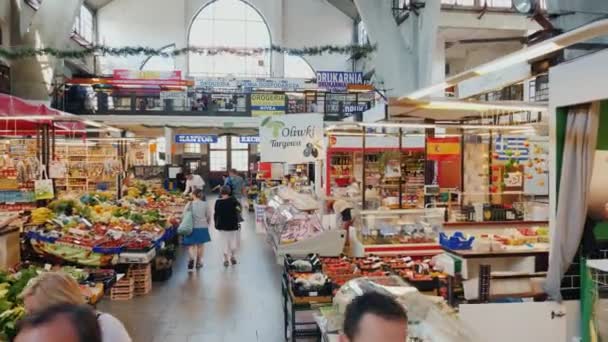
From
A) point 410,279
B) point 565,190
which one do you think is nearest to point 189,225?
point 410,279

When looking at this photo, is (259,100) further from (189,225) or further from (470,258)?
(470,258)

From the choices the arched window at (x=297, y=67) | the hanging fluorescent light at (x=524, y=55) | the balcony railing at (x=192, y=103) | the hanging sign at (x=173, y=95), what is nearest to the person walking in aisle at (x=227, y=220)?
the hanging fluorescent light at (x=524, y=55)

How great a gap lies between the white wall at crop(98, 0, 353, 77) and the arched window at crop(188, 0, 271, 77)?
497 millimetres

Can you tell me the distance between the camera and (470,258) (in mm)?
5305

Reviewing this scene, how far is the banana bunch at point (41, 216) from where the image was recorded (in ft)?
25.5

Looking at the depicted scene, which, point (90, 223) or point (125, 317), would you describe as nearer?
point (125, 317)

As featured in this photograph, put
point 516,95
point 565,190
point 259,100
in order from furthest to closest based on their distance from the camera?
1. point 259,100
2. point 516,95
3. point 565,190

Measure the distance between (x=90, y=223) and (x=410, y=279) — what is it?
5.88 meters

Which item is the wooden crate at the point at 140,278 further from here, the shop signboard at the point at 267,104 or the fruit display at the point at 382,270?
the shop signboard at the point at 267,104

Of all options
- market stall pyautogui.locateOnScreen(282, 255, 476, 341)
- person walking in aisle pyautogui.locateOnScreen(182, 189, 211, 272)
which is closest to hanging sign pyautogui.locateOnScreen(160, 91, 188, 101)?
person walking in aisle pyautogui.locateOnScreen(182, 189, 211, 272)

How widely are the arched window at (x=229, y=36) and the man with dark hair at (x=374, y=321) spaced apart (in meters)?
28.5

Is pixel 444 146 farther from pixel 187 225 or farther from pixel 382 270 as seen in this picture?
pixel 382 270

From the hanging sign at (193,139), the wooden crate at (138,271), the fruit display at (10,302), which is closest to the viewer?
the fruit display at (10,302)

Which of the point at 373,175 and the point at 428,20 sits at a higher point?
the point at 428,20
